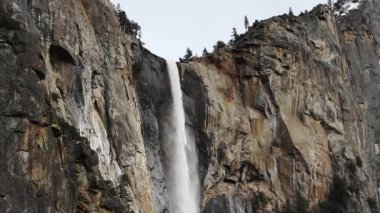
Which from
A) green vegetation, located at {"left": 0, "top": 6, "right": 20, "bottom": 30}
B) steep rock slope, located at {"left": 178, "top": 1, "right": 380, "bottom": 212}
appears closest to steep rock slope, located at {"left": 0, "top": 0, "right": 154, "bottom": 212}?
green vegetation, located at {"left": 0, "top": 6, "right": 20, "bottom": 30}

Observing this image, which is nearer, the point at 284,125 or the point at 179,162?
the point at 179,162

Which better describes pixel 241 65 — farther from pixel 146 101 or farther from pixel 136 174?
pixel 136 174

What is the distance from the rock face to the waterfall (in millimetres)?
769

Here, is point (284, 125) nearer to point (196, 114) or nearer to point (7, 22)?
point (196, 114)

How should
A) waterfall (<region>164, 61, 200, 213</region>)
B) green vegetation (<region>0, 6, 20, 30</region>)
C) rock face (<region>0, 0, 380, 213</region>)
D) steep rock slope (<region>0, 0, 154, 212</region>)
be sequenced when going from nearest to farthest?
1. steep rock slope (<region>0, 0, 154, 212</region>)
2. rock face (<region>0, 0, 380, 213</region>)
3. green vegetation (<region>0, 6, 20, 30</region>)
4. waterfall (<region>164, 61, 200, 213</region>)

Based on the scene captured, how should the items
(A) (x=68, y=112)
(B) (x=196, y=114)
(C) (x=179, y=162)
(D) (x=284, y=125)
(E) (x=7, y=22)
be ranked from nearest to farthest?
(E) (x=7, y=22)
(A) (x=68, y=112)
(C) (x=179, y=162)
(B) (x=196, y=114)
(D) (x=284, y=125)

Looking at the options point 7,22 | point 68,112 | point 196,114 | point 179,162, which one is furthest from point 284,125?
point 7,22

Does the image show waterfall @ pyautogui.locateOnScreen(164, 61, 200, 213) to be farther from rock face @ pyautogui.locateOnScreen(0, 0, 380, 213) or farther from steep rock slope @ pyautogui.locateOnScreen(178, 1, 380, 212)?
steep rock slope @ pyautogui.locateOnScreen(178, 1, 380, 212)

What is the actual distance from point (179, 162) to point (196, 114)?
509 cm

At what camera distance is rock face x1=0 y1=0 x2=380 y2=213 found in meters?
34.2

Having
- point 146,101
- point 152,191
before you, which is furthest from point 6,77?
point 146,101

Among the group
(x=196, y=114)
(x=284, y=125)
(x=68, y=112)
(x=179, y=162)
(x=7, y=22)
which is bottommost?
(x=179, y=162)

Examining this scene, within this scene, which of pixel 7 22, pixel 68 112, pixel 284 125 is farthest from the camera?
pixel 284 125

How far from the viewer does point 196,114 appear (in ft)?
193
